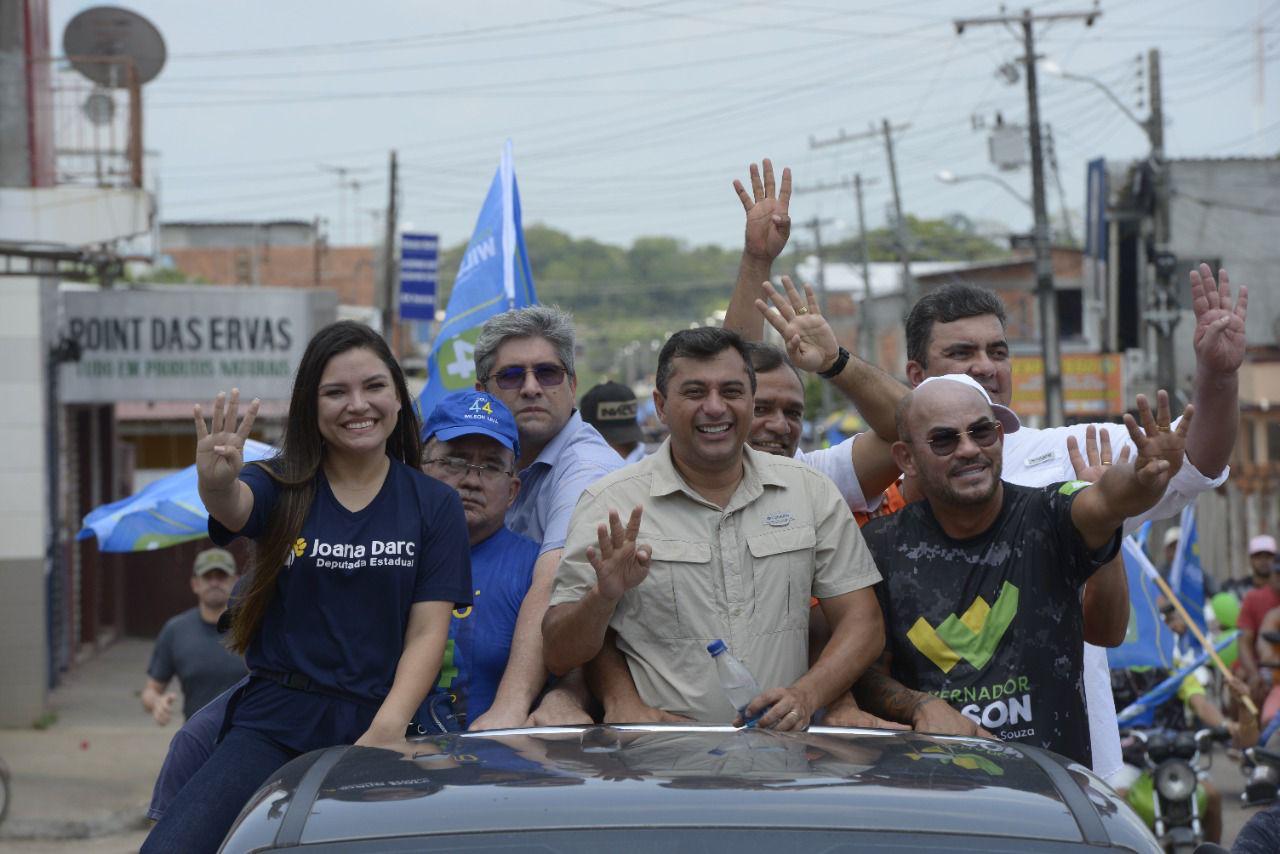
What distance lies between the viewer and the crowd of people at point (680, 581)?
12.8ft

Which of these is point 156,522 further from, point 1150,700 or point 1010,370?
point 1010,370

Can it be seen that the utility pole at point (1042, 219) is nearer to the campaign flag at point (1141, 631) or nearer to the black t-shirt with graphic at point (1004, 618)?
the campaign flag at point (1141, 631)

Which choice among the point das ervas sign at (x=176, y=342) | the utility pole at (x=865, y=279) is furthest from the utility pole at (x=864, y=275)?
the point das ervas sign at (x=176, y=342)

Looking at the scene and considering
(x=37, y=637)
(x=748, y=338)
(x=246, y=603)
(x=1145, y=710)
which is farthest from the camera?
(x=37, y=637)

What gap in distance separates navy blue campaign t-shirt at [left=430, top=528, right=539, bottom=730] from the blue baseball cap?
0.32 meters

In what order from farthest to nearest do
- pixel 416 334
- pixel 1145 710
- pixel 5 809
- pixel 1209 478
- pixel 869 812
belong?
pixel 416 334, pixel 5 809, pixel 1145 710, pixel 1209 478, pixel 869 812

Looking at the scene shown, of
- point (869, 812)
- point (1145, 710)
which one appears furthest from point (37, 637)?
point (869, 812)

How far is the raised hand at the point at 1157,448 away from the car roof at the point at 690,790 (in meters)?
0.90

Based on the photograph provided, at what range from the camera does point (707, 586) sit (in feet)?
13.1

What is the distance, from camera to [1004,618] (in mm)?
3957

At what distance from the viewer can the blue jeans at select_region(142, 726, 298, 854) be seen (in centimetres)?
363

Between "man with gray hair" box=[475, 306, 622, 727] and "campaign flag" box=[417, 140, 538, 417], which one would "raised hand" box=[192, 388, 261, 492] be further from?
"campaign flag" box=[417, 140, 538, 417]

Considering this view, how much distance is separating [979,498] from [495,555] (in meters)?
1.34

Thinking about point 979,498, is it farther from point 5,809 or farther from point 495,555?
point 5,809
